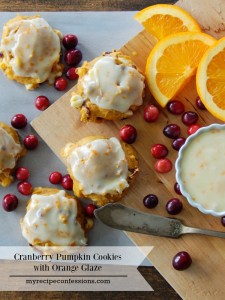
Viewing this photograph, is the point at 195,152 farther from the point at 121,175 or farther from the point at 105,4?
the point at 105,4

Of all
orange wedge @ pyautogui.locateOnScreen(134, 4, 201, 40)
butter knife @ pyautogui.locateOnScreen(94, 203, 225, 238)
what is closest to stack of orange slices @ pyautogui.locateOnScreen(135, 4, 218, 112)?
orange wedge @ pyautogui.locateOnScreen(134, 4, 201, 40)

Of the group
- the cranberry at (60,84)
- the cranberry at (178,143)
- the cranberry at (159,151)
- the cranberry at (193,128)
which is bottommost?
the cranberry at (60,84)

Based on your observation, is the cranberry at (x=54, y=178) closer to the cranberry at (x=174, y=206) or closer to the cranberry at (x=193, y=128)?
the cranberry at (x=174, y=206)

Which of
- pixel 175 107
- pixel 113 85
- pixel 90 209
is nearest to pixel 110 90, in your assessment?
pixel 113 85

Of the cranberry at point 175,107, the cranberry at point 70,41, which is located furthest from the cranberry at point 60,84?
the cranberry at point 175,107

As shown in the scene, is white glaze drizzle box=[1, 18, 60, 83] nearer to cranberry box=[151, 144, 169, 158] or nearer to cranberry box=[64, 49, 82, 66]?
cranberry box=[64, 49, 82, 66]

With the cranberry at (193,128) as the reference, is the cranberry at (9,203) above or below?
below
